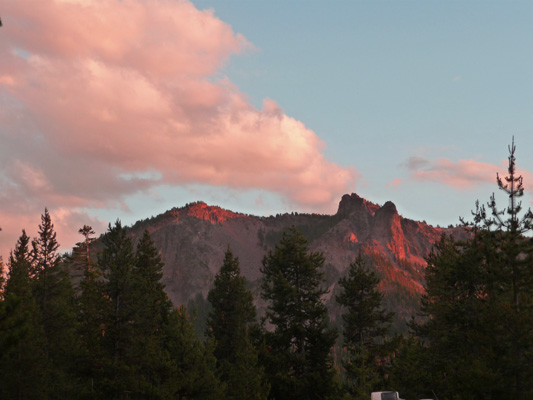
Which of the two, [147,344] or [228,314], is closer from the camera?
[147,344]

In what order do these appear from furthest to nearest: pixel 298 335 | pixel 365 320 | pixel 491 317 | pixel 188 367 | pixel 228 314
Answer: pixel 228 314 < pixel 365 320 < pixel 298 335 < pixel 188 367 < pixel 491 317

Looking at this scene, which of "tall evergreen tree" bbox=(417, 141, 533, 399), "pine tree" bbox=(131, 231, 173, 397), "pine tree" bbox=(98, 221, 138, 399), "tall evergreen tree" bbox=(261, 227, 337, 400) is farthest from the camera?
"tall evergreen tree" bbox=(261, 227, 337, 400)

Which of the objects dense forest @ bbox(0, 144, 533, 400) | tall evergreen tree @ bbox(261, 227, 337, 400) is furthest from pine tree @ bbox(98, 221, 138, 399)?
tall evergreen tree @ bbox(261, 227, 337, 400)

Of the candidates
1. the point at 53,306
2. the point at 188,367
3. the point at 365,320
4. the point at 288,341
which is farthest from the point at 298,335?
the point at 53,306

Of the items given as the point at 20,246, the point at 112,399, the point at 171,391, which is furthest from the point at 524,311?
the point at 20,246

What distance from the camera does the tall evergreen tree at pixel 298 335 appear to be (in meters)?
38.6

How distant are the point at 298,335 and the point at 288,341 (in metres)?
0.95

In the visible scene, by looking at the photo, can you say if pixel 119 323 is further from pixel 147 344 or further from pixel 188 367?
pixel 188 367

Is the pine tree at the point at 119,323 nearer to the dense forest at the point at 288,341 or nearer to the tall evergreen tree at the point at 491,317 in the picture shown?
the dense forest at the point at 288,341

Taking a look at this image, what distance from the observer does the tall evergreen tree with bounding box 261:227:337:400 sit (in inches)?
1518

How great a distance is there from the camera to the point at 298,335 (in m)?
39.6

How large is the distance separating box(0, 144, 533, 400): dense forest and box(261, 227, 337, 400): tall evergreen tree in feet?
0.29

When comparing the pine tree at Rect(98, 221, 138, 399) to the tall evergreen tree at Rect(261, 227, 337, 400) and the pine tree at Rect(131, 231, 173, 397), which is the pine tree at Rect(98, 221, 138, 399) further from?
the tall evergreen tree at Rect(261, 227, 337, 400)

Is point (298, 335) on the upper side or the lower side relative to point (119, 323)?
lower
